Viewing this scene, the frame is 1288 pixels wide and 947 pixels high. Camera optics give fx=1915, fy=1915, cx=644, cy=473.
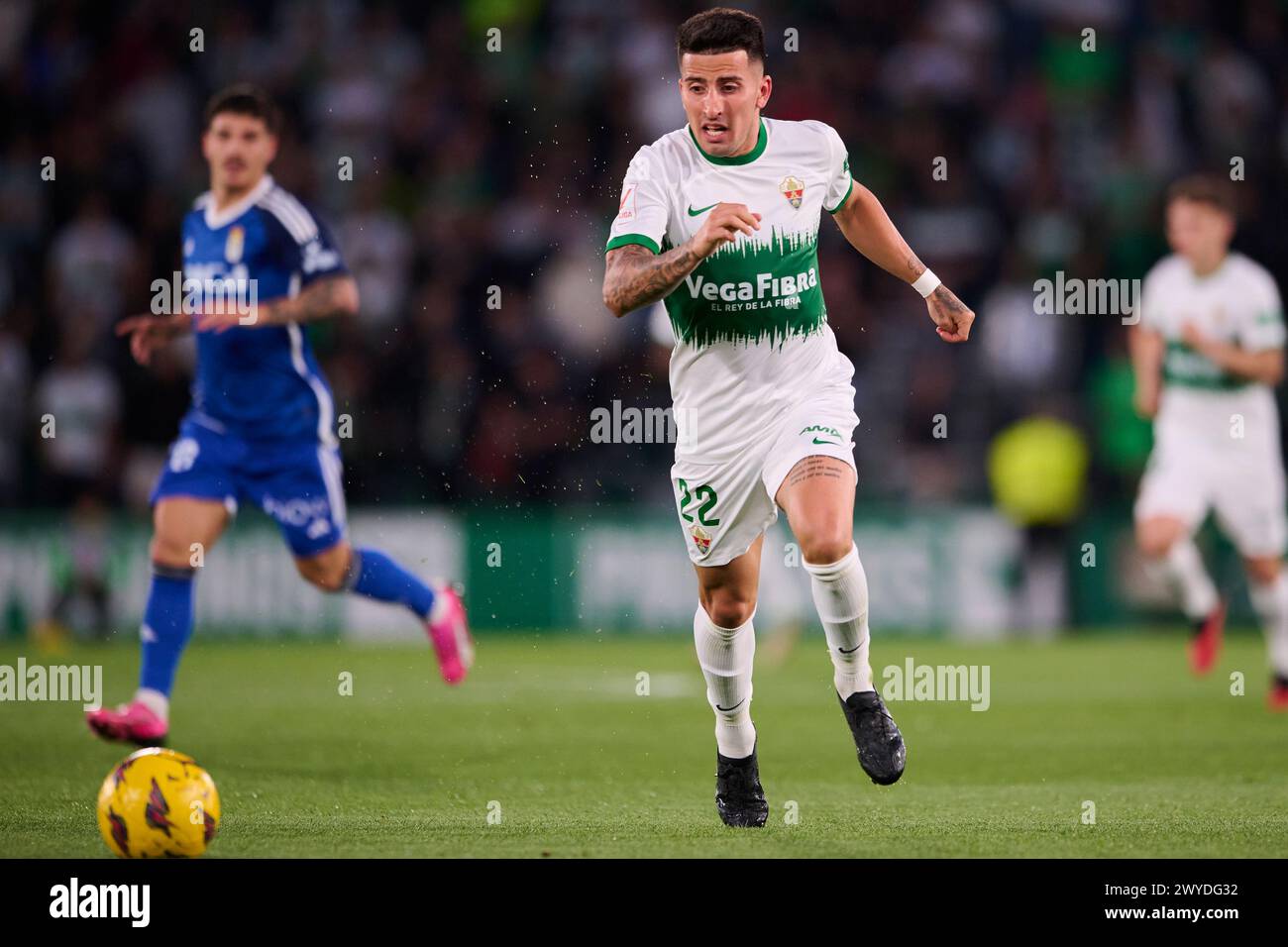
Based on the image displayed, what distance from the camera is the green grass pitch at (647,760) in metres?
5.95

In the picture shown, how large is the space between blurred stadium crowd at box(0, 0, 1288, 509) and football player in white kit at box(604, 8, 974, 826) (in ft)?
26.3

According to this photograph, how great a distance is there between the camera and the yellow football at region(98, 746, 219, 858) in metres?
5.52

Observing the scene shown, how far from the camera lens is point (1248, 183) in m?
16.8

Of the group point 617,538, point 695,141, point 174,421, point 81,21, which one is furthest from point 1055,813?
point 81,21

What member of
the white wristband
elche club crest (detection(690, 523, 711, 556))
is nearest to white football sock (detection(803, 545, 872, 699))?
elche club crest (detection(690, 523, 711, 556))

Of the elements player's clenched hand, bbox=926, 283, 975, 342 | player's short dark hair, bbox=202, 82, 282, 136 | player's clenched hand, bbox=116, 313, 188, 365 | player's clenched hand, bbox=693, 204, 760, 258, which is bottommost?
player's clenched hand, bbox=926, 283, 975, 342

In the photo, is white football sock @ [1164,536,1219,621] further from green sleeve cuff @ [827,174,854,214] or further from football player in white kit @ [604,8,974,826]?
green sleeve cuff @ [827,174,854,214]

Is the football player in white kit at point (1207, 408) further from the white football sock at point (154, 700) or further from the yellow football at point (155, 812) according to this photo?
the yellow football at point (155, 812)

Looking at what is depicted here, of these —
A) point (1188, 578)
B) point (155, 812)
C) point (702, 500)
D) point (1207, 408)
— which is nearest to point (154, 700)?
point (155, 812)

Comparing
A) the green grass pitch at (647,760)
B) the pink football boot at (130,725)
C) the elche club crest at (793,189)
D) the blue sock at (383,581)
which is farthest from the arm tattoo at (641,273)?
the blue sock at (383,581)

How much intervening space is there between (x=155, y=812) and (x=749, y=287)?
8.20ft

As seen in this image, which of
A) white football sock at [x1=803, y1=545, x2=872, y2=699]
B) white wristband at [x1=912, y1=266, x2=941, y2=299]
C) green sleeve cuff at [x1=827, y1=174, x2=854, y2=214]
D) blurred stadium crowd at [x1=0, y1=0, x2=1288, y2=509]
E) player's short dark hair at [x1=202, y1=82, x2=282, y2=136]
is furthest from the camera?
blurred stadium crowd at [x1=0, y1=0, x2=1288, y2=509]

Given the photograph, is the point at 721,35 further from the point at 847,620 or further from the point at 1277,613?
the point at 1277,613

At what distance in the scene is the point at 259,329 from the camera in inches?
331
